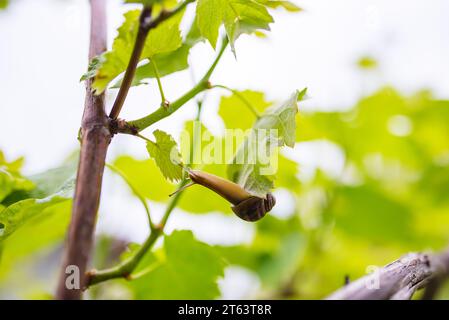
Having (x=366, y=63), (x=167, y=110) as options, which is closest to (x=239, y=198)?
(x=167, y=110)

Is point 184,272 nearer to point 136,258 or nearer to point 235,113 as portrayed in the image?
point 136,258

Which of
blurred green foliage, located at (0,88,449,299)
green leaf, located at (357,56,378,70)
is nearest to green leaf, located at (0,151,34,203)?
blurred green foliage, located at (0,88,449,299)

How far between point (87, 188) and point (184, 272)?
28 centimetres

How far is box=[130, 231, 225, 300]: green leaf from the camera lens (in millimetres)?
607

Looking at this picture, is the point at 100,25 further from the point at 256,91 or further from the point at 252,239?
the point at 252,239

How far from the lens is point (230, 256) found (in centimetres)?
95

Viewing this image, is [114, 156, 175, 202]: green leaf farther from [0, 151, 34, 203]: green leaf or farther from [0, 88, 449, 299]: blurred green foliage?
[0, 151, 34, 203]: green leaf

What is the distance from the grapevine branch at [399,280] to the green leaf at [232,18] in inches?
8.8

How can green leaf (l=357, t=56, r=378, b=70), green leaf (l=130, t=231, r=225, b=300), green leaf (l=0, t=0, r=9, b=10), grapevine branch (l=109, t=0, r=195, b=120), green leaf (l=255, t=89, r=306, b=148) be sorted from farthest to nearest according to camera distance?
green leaf (l=357, t=56, r=378, b=70) < green leaf (l=0, t=0, r=9, b=10) < green leaf (l=130, t=231, r=225, b=300) < green leaf (l=255, t=89, r=306, b=148) < grapevine branch (l=109, t=0, r=195, b=120)

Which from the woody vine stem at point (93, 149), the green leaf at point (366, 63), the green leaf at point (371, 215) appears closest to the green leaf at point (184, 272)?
the woody vine stem at point (93, 149)

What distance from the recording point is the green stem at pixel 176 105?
0.42m

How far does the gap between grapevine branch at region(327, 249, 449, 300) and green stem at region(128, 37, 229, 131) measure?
21 centimetres
